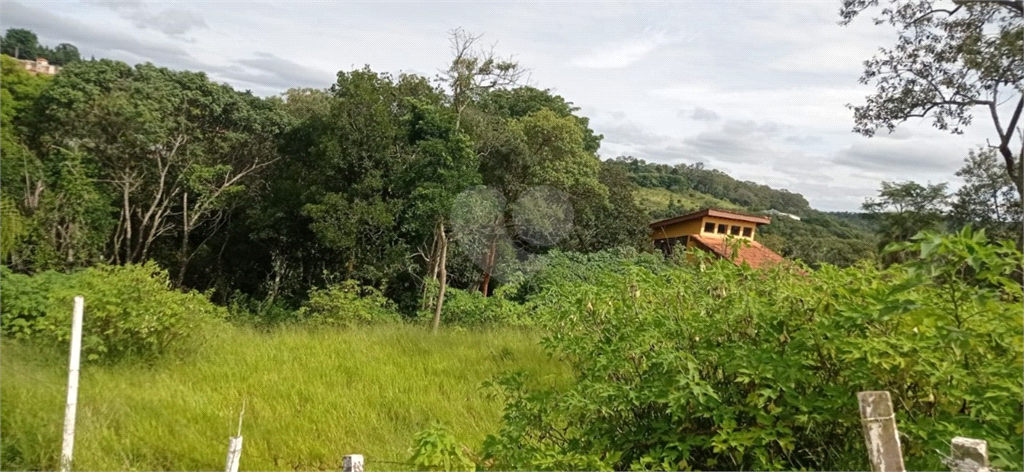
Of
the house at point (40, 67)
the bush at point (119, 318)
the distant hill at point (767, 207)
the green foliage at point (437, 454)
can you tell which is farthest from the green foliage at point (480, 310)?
the house at point (40, 67)

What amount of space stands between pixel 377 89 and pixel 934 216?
700 cm

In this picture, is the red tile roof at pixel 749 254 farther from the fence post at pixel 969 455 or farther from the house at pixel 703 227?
the house at pixel 703 227

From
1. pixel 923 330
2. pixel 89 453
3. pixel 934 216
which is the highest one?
pixel 934 216

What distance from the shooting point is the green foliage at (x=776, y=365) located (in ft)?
4.68

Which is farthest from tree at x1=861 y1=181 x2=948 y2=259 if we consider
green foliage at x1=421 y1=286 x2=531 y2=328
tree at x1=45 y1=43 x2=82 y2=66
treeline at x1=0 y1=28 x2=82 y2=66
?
tree at x1=45 y1=43 x2=82 y2=66

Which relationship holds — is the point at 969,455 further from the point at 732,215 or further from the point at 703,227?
the point at 732,215

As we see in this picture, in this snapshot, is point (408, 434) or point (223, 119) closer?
point (408, 434)

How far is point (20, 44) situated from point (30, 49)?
771 millimetres

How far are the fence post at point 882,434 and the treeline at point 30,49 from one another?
18.9 ft

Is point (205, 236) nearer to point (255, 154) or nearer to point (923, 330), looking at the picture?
point (255, 154)

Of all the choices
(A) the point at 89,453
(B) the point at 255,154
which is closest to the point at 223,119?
(B) the point at 255,154

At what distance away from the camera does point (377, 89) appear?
9.19 meters

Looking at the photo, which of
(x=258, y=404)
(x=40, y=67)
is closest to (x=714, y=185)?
(x=258, y=404)

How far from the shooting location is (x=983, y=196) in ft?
13.8
